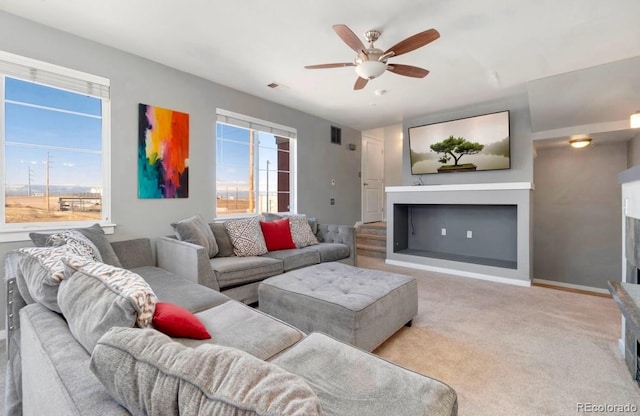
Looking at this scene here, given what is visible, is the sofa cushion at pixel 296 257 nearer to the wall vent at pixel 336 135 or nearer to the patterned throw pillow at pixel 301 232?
the patterned throw pillow at pixel 301 232

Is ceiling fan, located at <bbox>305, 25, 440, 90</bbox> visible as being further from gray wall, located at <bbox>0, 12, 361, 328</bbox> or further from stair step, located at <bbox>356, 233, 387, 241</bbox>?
stair step, located at <bbox>356, 233, 387, 241</bbox>

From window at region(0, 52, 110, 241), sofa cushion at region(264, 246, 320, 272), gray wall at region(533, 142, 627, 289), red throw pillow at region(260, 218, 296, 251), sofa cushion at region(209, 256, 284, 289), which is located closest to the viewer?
window at region(0, 52, 110, 241)

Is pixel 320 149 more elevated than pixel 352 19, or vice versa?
pixel 352 19

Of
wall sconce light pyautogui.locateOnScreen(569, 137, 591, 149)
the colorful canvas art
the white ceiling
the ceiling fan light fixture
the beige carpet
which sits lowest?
the beige carpet

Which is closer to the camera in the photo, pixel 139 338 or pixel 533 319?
pixel 139 338

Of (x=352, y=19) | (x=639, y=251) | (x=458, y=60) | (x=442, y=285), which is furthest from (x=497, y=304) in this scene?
(x=352, y=19)

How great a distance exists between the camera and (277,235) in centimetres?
348

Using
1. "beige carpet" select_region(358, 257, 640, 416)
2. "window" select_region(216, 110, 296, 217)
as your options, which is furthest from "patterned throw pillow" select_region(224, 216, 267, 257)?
"beige carpet" select_region(358, 257, 640, 416)

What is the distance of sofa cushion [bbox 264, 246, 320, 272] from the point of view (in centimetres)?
310

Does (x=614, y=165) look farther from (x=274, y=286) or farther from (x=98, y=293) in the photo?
(x=98, y=293)

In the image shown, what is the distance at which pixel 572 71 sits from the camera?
10.2ft

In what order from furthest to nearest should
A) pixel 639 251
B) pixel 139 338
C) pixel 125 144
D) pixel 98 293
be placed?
pixel 125 144, pixel 639 251, pixel 98 293, pixel 139 338

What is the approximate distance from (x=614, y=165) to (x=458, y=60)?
3.68m

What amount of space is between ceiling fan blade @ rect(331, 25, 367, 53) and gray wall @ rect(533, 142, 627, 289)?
4.54 m
